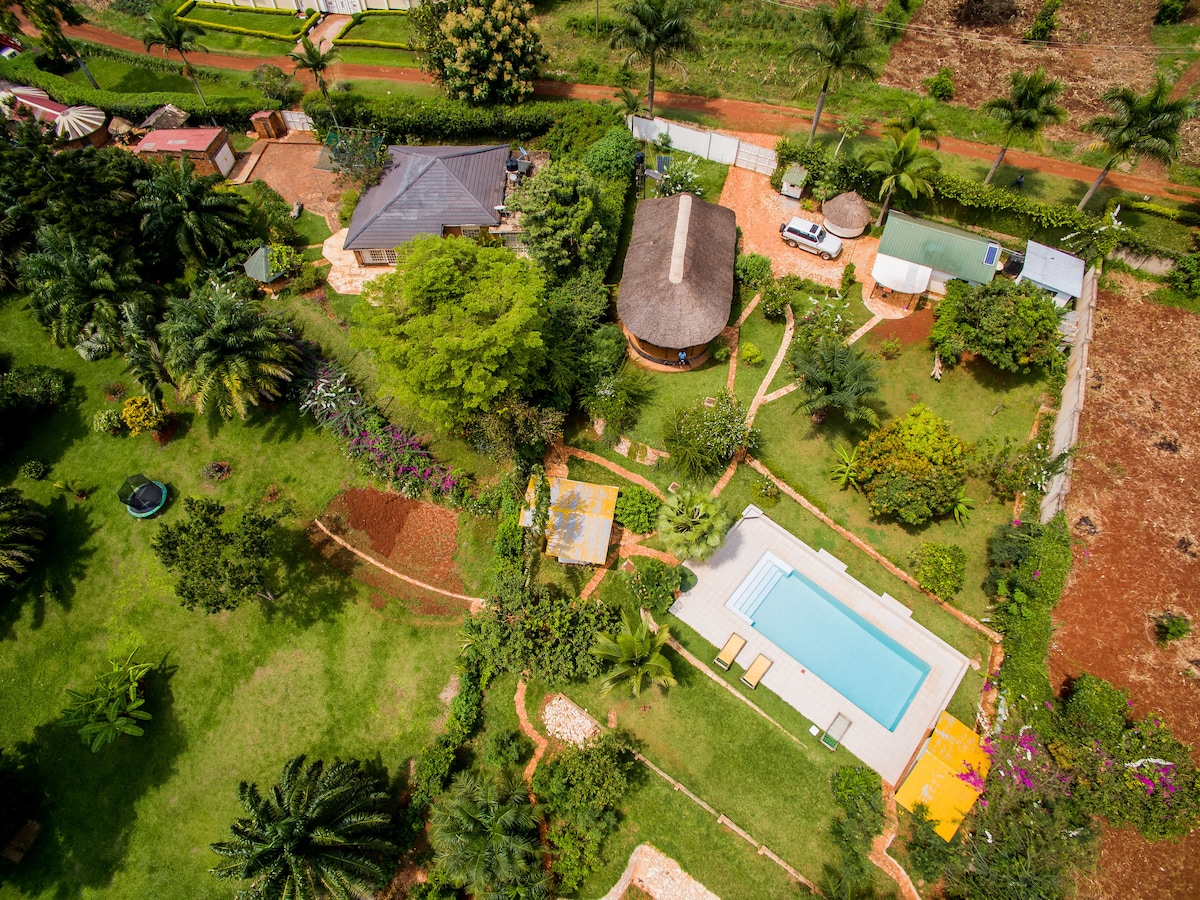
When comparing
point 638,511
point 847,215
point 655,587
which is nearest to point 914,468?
point 638,511

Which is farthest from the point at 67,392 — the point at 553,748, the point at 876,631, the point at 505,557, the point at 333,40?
the point at 876,631

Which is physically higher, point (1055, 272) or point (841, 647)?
point (1055, 272)

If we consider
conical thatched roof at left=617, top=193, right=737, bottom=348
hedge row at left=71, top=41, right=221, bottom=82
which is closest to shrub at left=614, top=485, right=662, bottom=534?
conical thatched roof at left=617, top=193, right=737, bottom=348

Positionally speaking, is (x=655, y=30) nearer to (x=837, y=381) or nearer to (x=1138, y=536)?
(x=837, y=381)

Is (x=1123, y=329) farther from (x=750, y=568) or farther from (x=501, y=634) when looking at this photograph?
(x=501, y=634)

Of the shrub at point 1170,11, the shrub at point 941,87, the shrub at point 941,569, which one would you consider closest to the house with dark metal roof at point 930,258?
the shrub at point 941,569

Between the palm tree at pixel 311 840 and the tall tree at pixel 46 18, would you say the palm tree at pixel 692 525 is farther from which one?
the tall tree at pixel 46 18

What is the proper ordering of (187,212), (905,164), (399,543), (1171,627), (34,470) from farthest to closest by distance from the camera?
(187,212) < (905,164) < (34,470) < (399,543) < (1171,627)
